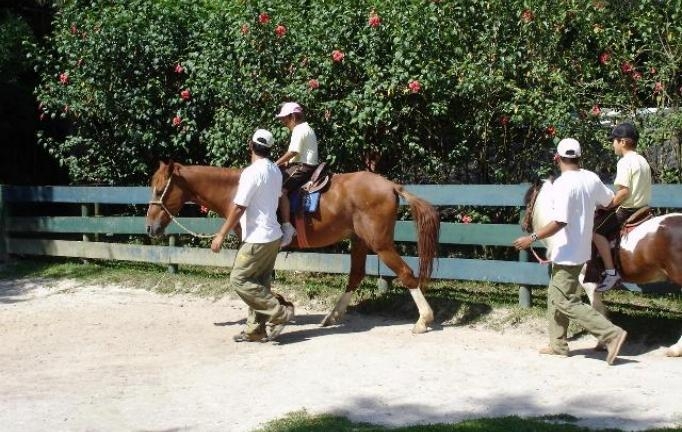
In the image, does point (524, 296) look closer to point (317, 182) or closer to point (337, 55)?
point (317, 182)

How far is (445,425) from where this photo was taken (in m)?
6.34

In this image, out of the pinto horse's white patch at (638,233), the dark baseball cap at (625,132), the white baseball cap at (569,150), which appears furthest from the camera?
the dark baseball cap at (625,132)

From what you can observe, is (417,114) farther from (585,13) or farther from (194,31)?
(194,31)

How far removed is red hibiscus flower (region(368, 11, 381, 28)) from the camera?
10.9 meters

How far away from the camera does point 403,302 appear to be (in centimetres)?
1065

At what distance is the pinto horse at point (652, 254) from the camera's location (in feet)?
26.7

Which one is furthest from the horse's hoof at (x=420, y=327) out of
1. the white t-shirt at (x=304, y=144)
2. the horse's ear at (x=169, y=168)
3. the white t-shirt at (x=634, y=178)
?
the horse's ear at (x=169, y=168)

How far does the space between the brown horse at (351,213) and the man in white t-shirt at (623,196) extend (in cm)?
181

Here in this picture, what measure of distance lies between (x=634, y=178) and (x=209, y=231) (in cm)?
603

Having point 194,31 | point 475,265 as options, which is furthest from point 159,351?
point 194,31

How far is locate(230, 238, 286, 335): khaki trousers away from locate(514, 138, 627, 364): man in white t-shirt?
2.48 meters

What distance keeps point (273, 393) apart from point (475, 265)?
3.51m

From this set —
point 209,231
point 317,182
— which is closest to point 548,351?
point 317,182

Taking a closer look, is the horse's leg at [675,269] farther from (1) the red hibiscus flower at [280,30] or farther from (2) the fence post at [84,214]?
(2) the fence post at [84,214]
